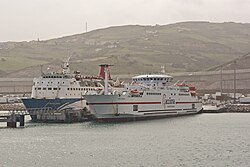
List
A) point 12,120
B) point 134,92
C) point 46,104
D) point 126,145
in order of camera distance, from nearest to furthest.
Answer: point 126,145 → point 12,120 → point 134,92 → point 46,104

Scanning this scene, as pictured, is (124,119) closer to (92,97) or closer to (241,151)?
(92,97)

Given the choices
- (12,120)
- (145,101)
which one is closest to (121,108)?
(145,101)

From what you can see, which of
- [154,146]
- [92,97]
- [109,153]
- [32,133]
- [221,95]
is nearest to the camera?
[109,153]

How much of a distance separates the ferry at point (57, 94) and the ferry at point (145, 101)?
5.12 m

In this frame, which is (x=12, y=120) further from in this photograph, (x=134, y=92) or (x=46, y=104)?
(x=134, y=92)

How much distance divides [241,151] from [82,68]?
148 m

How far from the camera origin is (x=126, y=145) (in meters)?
51.3

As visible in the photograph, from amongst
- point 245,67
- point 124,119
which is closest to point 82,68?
point 245,67

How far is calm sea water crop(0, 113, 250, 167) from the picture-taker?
4253 centimetres

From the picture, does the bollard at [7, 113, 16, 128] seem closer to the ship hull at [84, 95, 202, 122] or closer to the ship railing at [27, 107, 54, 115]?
the ship railing at [27, 107, 54, 115]

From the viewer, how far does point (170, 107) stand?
86.5m

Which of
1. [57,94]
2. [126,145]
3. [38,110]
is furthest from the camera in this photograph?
[57,94]

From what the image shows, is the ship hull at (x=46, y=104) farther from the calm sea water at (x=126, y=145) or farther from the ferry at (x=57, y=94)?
the calm sea water at (x=126, y=145)

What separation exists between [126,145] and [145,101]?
28.9m
